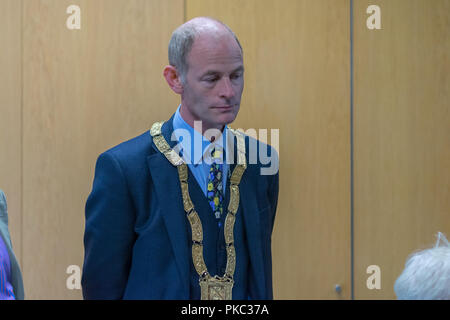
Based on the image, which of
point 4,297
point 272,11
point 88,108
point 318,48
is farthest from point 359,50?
point 4,297

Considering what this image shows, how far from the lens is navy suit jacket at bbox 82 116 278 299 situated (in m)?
1.65

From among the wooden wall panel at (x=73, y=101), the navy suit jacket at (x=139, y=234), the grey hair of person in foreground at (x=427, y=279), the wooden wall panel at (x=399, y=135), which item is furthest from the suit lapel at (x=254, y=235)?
the wooden wall panel at (x=399, y=135)

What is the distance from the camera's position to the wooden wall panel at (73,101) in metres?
2.35

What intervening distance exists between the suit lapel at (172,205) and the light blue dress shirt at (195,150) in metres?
Result: 0.03

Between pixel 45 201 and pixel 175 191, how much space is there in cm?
87

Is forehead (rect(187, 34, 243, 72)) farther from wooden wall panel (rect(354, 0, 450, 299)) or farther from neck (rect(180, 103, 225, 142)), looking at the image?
wooden wall panel (rect(354, 0, 450, 299))

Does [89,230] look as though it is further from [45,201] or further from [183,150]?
[45,201]

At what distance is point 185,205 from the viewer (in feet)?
5.54

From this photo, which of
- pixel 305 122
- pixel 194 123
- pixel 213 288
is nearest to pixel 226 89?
pixel 194 123

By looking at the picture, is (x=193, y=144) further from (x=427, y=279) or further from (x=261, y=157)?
(x=427, y=279)

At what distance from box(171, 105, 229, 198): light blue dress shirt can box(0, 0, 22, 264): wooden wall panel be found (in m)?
0.87

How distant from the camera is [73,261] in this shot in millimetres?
2381

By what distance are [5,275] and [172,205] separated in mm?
485

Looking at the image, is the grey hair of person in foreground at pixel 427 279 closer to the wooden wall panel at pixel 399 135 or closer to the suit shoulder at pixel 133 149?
the suit shoulder at pixel 133 149
